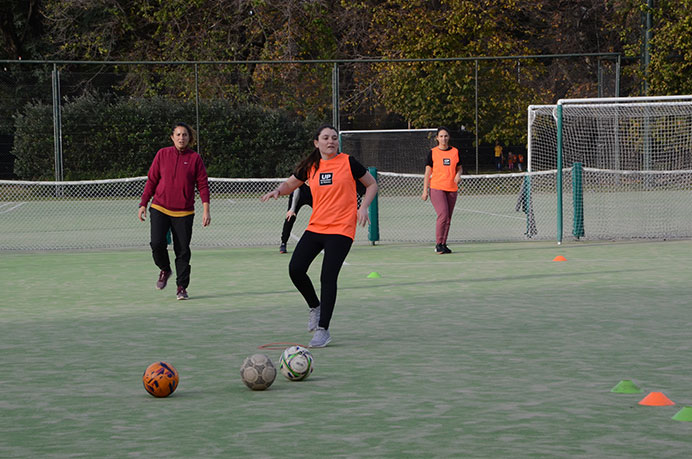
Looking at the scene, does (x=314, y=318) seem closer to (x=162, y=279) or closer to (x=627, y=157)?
(x=162, y=279)

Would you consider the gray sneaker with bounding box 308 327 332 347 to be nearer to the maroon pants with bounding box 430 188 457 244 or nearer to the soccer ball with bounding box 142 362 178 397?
the soccer ball with bounding box 142 362 178 397

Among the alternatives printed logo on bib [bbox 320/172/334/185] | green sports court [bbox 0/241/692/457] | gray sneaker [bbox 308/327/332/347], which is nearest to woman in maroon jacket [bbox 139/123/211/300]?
green sports court [bbox 0/241/692/457]

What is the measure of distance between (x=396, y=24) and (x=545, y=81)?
8.07 metres

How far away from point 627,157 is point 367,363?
71.0 ft

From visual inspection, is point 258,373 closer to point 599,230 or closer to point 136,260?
point 136,260

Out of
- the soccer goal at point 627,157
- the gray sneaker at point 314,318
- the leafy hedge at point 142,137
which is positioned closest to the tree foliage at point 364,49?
the leafy hedge at point 142,137

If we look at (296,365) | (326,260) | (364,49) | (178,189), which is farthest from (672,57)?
(296,365)

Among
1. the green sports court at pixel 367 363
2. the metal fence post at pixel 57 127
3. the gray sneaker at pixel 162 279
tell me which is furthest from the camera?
the metal fence post at pixel 57 127

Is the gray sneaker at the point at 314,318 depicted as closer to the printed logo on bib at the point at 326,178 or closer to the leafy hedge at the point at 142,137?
the printed logo on bib at the point at 326,178

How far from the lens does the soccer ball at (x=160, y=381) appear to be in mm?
6250

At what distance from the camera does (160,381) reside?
625 cm

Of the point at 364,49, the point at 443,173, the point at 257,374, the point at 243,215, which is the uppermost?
the point at 364,49

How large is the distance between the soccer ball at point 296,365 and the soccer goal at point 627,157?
1542cm

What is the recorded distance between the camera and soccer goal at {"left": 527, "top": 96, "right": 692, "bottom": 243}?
78.0 feet
